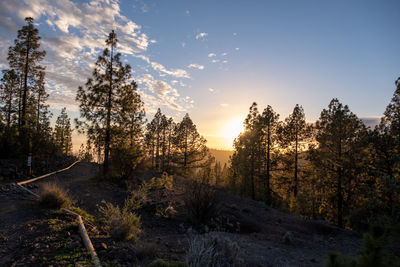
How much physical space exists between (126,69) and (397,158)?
16210 mm

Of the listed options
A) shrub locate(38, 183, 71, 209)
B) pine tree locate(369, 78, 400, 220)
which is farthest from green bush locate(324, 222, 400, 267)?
pine tree locate(369, 78, 400, 220)

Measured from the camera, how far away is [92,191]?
10.9 metres

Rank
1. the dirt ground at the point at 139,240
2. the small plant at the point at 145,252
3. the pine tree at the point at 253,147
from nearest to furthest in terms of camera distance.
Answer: the dirt ground at the point at 139,240
the small plant at the point at 145,252
the pine tree at the point at 253,147

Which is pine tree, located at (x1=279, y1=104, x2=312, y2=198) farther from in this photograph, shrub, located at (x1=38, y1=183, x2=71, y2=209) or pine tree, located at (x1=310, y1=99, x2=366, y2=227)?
shrub, located at (x1=38, y1=183, x2=71, y2=209)

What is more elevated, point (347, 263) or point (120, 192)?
point (347, 263)

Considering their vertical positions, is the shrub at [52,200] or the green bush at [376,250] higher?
the green bush at [376,250]

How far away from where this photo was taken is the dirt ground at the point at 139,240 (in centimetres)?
392

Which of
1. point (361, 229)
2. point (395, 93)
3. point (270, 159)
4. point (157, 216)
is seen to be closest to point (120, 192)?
point (157, 216)

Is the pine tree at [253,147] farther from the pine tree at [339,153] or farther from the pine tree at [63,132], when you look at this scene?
the pine tree at [63,132]

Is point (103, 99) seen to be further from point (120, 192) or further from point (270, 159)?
point (270, 159)

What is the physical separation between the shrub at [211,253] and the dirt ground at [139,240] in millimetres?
507

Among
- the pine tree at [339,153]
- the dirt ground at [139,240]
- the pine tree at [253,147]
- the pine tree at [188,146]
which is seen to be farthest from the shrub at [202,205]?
the pine tree at [188,146]

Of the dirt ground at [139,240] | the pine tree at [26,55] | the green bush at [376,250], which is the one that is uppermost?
the pine tree at [26,55]

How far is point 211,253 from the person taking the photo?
328 cm
